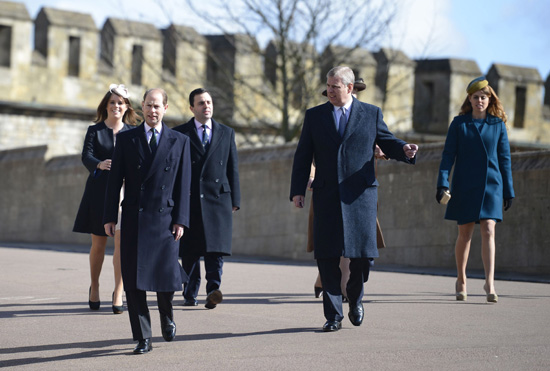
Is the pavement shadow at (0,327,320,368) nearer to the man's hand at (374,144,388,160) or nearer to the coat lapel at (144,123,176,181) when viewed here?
the coat lapel at (144,123,176,181)

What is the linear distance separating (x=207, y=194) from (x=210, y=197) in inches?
1.3

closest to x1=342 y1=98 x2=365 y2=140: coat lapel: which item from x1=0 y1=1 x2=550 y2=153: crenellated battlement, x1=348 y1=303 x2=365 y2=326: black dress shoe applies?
x1=348 y1=303 x2=365 y2=326: black dress shoe

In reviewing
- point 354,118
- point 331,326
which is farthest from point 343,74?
point 331,326

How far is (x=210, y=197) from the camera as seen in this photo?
8.95m

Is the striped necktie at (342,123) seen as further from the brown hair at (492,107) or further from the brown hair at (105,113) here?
the brown hair at (492,107)

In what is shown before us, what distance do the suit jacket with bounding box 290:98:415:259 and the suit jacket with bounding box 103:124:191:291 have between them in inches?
41.2

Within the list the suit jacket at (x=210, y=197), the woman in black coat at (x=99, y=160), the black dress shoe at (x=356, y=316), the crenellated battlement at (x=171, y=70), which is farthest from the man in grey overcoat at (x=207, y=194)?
the crenellated battlement at (x=171, y=70)

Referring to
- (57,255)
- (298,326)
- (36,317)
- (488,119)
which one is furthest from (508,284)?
(57,255)

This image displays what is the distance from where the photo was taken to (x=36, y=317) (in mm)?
8062

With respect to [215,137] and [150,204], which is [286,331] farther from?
[215,137]

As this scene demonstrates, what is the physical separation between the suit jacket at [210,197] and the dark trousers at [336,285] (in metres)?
1.66

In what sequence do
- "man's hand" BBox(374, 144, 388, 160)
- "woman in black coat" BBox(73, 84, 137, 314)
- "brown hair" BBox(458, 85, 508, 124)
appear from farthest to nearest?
"brown hair" BBox(458, 85, 508, 124)
"woman in black coat" BBox(73, 84, 137, 314)
"man's hand" BBox(374, 144, 388, 160)

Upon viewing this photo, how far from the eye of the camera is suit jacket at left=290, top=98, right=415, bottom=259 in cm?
738

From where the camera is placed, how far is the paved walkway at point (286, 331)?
19.9ft
